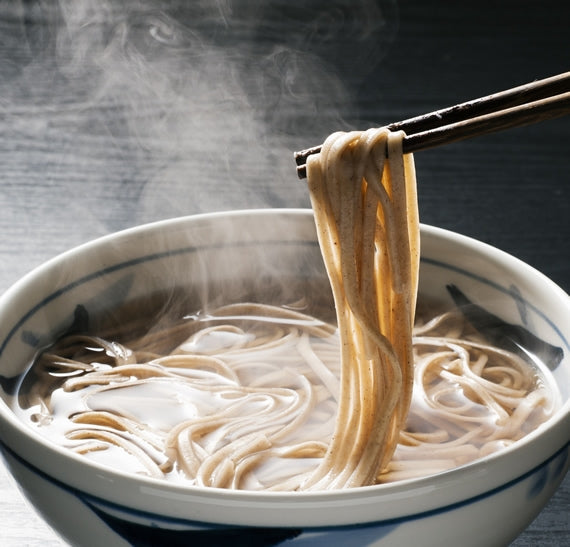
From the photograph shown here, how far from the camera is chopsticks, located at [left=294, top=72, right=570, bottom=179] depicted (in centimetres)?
109

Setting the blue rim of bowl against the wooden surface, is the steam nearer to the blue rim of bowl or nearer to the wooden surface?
the wooden surface

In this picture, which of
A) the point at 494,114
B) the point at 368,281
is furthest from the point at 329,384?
the point at 494,114

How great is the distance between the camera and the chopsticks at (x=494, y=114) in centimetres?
109

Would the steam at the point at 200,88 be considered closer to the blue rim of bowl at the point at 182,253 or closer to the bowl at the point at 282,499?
the blue rim of bowl at the point at 182,253

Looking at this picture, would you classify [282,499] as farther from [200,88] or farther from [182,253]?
[200,88]

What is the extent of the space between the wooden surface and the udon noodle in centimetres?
52

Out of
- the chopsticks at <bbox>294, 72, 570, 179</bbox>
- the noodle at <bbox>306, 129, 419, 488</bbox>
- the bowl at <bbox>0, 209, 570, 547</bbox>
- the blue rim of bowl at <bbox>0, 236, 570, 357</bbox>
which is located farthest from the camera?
the blue rim of bowl at <bbox>0, 236, 570, 357</bbox>

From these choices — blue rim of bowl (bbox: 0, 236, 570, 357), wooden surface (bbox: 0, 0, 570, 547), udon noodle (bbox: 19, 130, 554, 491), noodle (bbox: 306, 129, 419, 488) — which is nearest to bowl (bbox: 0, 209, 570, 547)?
blue rim of bowl (bbox: 0, 236, 570, 357)

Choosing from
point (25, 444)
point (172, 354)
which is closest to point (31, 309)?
point (172, 354)

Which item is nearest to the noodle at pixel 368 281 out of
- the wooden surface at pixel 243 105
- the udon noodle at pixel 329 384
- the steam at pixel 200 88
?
the udon noodle at pixel 329 384

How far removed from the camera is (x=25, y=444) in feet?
→ 3.38

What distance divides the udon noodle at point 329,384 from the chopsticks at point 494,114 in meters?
0.04

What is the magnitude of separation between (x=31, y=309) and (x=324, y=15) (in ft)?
6.51

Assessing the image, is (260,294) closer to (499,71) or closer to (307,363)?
(307,363)
